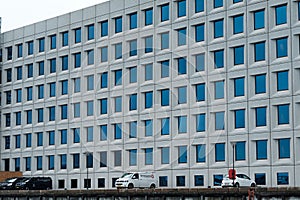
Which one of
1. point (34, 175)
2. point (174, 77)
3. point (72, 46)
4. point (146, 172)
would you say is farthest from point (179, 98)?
point (34, 175)

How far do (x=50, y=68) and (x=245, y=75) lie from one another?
1304 inches

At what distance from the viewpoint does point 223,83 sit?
3034 inches

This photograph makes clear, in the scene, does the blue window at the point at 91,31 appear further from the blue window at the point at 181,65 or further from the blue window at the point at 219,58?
the blue window at the point at 219,58

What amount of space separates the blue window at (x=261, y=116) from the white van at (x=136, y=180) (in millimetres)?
13282

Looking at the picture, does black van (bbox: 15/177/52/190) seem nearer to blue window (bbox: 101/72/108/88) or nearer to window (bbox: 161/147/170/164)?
blue window (bbox: 101/72/108/88)

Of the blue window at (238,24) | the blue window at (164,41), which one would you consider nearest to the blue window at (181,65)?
the blue window at (164,41)

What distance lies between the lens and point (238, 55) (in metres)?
76.4

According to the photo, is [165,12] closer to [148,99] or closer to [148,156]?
[148,99]

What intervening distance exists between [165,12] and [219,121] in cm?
1518

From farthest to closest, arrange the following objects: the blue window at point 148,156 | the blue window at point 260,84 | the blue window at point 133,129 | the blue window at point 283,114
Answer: the blue window at point 133,129 → the blue window at point 148,156 → the blue window at point 260,84 → the blue window at point 283,114

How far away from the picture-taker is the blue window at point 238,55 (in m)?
75.9

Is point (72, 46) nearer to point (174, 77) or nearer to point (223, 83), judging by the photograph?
point (174, 77)

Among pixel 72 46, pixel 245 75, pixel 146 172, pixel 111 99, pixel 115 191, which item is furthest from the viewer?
pixel 72 46

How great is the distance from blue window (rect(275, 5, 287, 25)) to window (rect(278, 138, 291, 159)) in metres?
11.7
